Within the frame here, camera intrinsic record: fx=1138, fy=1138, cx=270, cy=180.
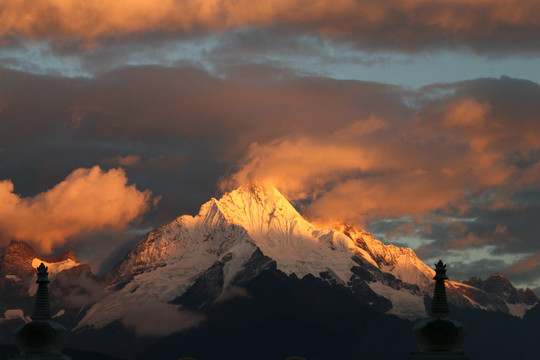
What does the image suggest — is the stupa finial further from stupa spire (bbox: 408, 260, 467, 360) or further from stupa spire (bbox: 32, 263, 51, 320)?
stupa spire (bbox: 32, 263, 51, 320)

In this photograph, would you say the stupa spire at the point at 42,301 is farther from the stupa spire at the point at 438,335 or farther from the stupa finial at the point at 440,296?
the stupa finial at the point at 440,296

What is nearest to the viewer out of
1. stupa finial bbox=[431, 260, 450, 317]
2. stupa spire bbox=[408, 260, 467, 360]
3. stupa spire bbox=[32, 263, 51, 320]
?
stupa spire bbox=[408, 260, 467, 360]

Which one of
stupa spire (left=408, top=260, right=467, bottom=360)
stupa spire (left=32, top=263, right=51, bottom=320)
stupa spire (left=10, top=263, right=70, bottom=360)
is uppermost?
stupa spire (left=32, top=263, right=51, bottom=320)

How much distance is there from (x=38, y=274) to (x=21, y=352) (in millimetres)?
5337

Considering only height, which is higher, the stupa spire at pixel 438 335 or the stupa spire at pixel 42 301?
the stupa spire at pixel 42 301

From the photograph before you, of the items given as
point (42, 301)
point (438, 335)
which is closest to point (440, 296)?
point (438, 335)

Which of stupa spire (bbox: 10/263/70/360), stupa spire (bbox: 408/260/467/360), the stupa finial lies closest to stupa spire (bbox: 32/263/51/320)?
stupa spire (bbox: 10/263/70/360)

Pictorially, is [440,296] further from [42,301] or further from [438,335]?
[42,301]

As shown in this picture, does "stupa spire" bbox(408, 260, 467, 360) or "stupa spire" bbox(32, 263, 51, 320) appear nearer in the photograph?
"stupa spire" bbox(408, 260, 467, 360)

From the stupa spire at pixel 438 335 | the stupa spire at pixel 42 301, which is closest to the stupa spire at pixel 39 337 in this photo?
the stupa spire at pixel 42 301

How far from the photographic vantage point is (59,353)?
72375mm

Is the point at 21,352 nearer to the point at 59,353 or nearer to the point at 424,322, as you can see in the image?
the point at 59,353

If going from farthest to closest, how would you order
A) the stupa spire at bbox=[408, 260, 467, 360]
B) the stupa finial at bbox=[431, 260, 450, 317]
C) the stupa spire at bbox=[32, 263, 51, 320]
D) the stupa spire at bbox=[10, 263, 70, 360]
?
the stupa spire at bbox=[32, 263, 51, 320] → the stupa spire at bbox=[10, 263, 70, 360] → the stupa finial at bbox=[431, 260, 450, 317] → the stupa spire at bbox=[408, 260, 467, 360]

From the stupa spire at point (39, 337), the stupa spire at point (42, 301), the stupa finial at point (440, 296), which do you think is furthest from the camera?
the stupa spire at point (42, 301)
